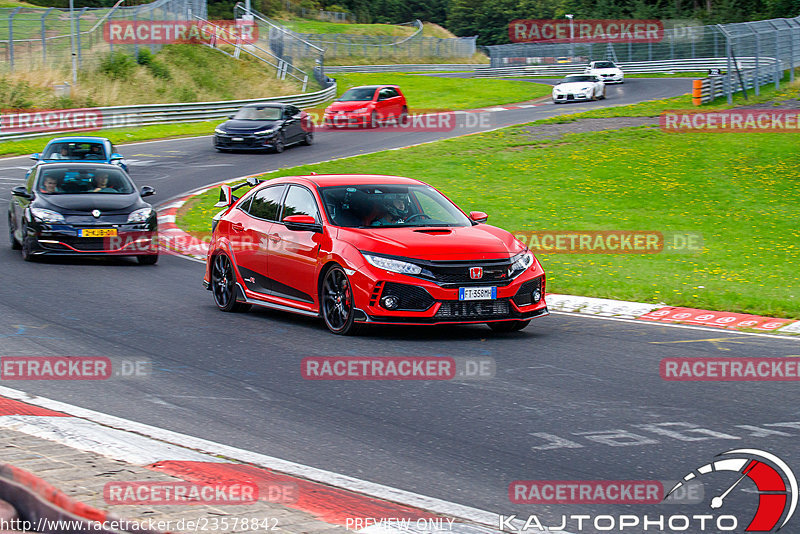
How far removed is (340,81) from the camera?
63812 mm

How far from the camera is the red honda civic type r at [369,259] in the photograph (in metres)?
9.80

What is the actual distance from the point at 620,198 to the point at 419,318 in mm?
13679

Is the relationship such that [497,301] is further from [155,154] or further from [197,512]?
[155,154]

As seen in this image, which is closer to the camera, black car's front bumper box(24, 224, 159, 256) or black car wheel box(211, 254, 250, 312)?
black car wheel box(211, 254, 250, 312)

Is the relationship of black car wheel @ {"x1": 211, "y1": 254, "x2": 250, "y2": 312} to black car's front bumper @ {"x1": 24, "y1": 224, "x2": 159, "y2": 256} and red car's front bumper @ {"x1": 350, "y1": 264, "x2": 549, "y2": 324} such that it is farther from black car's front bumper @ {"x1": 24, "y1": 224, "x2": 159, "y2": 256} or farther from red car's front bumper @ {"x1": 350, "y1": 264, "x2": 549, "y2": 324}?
black car's front bumper @ {"x1": 24, "y1": 224, "x2": 159, "y2": 256}

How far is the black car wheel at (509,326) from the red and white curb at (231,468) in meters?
4.78

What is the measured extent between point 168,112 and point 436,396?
35.5m

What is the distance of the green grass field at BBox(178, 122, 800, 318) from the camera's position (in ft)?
46.6

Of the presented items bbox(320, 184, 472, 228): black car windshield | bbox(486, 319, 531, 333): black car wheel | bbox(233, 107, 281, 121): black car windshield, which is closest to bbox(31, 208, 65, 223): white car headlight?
bbox(320, 184, 472, 228): black car windshield

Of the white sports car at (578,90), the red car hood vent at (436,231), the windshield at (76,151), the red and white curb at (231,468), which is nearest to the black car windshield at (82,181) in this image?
the windshield at (76,151)

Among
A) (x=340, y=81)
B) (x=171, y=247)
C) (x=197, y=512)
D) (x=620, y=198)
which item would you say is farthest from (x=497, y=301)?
(x=340, y=81)

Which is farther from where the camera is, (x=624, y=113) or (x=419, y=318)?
(x=624, y=113)

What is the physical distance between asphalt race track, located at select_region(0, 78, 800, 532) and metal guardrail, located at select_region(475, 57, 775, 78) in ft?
189

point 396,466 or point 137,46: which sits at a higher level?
point 137,46
